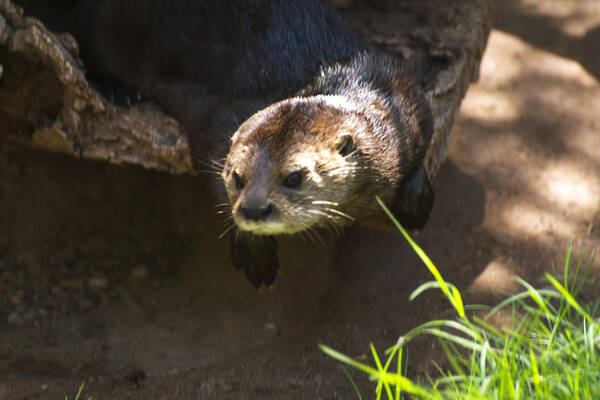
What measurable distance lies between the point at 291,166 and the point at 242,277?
53.3 inches

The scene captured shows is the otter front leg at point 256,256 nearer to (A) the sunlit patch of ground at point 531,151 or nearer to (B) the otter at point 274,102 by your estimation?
(B) the otter at point 274,102

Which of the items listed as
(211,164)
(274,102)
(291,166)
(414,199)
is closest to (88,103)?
(211,164)

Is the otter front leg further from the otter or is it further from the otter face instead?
the otter face

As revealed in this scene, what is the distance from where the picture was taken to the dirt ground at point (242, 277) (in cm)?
278

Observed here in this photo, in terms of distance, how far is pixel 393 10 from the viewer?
366 centimetres

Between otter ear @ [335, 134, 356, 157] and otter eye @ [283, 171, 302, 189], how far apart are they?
0.60ft

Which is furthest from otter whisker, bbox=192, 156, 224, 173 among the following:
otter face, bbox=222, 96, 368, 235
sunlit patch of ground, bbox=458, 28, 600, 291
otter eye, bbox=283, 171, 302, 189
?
sunlit patch of ground, bbox=458, 28, 600, 291

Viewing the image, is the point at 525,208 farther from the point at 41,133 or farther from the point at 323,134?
the point at 41,133

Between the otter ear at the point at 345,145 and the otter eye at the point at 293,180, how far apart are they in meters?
Answer: 0.18

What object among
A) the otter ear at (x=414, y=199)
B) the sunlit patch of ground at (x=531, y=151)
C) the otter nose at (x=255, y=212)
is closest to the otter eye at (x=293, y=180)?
the otter nose at (x=255, y=212)

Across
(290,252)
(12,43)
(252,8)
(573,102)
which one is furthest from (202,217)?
(573,102)

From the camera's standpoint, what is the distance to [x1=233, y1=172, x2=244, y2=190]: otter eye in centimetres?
230

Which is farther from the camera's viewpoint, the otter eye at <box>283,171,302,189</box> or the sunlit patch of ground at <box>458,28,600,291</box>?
the sunlit patch of ground at <box>458,28,600,291</box>

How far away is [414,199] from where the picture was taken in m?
2.73
